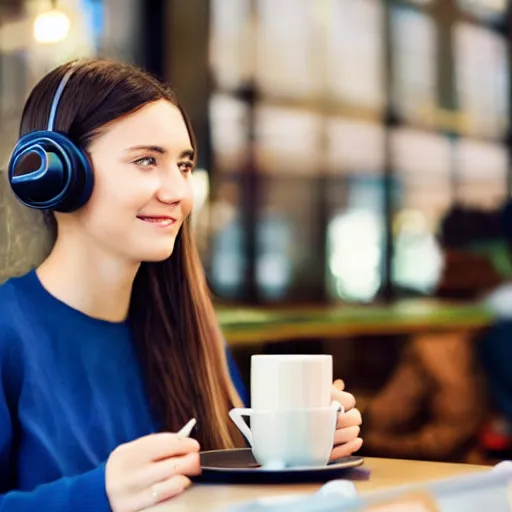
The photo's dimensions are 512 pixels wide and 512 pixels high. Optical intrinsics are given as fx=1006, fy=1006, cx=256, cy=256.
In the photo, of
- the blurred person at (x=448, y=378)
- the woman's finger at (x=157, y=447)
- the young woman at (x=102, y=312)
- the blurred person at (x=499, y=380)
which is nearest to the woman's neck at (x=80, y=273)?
the young woman at (x=102, y=312)

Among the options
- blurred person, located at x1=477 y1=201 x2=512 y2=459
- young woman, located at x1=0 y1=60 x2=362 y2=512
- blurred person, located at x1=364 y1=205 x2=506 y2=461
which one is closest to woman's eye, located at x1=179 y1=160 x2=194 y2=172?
young woman, located at x1=0 y1=60 x2=362 y2=512

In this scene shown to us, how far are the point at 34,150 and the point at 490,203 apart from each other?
160 inches

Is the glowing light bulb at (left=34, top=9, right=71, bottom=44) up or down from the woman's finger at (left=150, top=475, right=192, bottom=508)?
up

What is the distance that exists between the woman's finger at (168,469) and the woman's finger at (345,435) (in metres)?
0.11

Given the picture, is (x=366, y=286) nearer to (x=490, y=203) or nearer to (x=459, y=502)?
(x=490, y=203)

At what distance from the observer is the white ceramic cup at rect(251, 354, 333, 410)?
0.63m

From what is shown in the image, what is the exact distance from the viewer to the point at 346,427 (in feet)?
2.30

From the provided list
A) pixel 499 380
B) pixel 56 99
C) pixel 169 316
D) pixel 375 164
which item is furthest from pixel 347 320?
pixel 375 164

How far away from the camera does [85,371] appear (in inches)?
26.2

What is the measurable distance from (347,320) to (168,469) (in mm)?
1166

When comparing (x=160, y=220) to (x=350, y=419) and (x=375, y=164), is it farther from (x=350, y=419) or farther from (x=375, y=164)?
(x=375, y=164)

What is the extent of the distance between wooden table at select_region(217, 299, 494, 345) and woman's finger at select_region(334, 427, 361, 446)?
5.2 inches

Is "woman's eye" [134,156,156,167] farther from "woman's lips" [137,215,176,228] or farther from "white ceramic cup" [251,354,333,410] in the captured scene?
"white ceramic cup" [251,354,333,410]

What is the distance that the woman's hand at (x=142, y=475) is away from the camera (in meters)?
0.60
